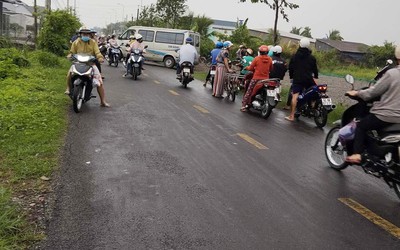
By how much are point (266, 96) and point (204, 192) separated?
6109 millimetres

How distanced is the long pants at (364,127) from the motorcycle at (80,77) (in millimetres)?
5763

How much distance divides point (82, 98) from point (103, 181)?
4.72 metres

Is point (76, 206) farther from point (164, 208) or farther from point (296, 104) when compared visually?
point (296, 104)

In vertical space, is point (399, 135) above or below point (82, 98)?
above

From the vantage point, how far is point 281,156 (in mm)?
6828

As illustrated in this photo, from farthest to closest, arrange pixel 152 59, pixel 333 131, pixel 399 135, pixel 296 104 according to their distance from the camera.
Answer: pixel 152 59
pixel 296 104
pixel 333 131
pixel 399 135

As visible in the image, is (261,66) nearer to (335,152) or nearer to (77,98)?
(77,98)

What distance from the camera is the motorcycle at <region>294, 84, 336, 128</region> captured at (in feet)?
31.7

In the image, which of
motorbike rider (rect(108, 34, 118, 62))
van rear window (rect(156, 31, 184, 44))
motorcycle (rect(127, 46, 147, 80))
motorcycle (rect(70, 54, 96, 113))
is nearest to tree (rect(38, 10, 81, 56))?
motorbike rider (rect(108, 34, 118, 62))

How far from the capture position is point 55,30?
68.0ft

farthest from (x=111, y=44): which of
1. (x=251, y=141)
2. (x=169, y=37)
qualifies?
(x=251, y=141)

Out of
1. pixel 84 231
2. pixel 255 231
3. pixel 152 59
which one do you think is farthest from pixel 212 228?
pixel 152 59

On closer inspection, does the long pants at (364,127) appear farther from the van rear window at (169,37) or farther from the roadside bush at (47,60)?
the van rear window at (169,37)

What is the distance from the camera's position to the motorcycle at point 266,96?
10.4 metres
